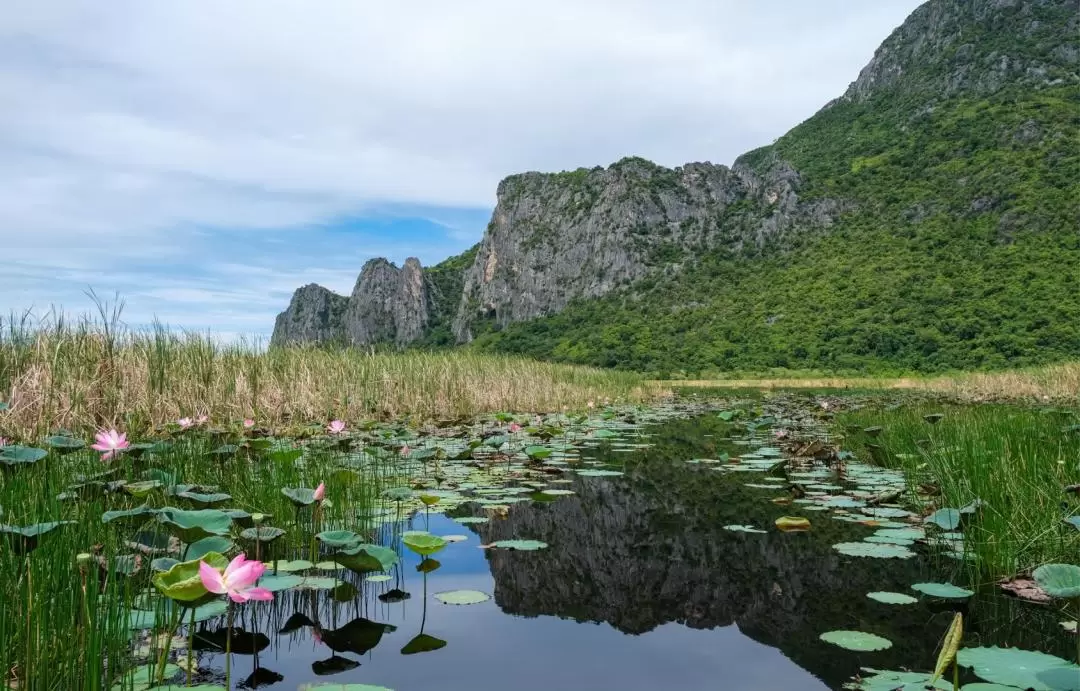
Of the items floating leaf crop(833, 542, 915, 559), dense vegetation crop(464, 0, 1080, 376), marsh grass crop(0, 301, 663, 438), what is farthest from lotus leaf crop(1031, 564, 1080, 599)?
dense vegetation crop(464, 0, 1080, 376)

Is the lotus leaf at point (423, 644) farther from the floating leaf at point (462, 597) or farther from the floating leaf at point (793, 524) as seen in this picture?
the floating leaf at point (793, 524)

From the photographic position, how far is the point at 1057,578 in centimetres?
204

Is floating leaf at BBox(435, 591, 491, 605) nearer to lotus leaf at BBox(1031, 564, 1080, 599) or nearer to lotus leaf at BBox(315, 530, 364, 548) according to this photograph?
lotus leaf at BBox(315, 530, 364, 548)

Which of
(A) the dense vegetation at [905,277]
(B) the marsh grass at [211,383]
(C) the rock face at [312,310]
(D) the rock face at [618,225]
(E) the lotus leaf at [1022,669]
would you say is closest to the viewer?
(E) the lotus leaf at [1022,669]

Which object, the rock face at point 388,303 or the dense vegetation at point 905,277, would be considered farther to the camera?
the rock face at point 388,303

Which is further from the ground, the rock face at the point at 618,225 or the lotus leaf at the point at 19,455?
the rock face at the point at 618,225

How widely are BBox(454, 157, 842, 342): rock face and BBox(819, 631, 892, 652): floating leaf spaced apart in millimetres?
77343

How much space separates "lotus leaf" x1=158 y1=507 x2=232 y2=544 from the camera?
229cm

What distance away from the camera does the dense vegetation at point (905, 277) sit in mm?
42562

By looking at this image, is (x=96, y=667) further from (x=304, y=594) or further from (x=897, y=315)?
(x=897, y=315)

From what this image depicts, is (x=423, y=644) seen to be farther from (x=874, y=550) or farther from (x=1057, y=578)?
(x=874, y=550)

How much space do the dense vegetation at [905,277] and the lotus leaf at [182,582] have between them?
145ft

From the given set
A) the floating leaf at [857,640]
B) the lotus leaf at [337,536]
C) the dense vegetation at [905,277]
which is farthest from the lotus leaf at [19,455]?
the dense vegetation at [905,277]

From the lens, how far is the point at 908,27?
360 ft
